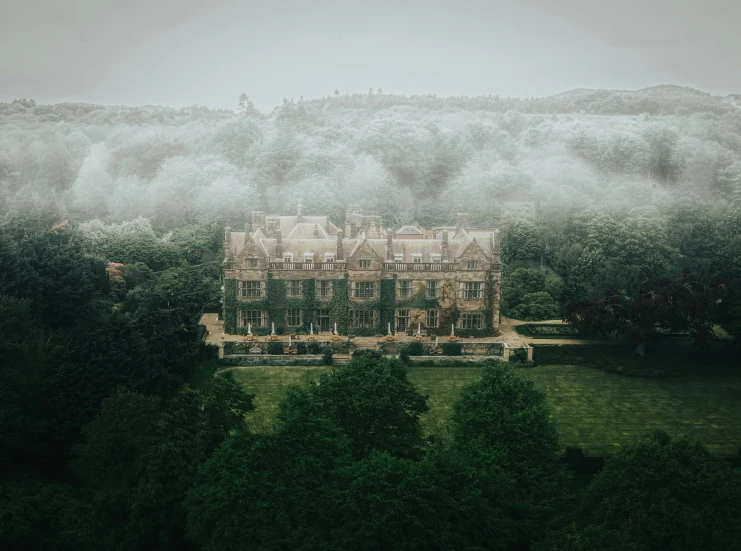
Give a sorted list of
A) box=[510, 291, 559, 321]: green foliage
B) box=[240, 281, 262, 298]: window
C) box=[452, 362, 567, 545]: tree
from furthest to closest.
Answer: box=[510, 291, 559, 321]: green foliage → box=[240, 281, 262, 298]: window → box=[452, 362, 567, 545]: tree

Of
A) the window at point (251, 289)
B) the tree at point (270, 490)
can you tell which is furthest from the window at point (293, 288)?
the tree at point (270, 490)

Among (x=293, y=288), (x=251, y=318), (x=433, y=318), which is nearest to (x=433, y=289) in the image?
(x=433, y=318)

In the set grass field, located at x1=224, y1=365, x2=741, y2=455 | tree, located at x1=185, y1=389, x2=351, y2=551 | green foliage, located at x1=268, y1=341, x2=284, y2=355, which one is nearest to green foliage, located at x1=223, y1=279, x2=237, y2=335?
green foliage, located at x1=268, y1=341, x2=284, y2=355

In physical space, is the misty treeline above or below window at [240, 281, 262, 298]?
above

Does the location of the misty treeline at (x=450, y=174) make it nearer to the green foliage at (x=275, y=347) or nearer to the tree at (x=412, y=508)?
the green foliage at (x=275, y=347)

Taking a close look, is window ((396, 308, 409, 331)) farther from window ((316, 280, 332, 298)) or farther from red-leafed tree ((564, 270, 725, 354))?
red-leafed tree ((564, 270, 725, 354))
